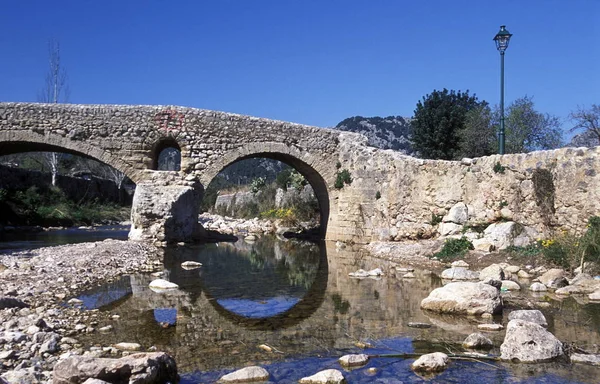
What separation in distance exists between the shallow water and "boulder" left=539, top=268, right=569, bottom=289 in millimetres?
909

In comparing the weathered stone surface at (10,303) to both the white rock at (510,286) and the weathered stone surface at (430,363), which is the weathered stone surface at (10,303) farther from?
the white rock at (510,286)

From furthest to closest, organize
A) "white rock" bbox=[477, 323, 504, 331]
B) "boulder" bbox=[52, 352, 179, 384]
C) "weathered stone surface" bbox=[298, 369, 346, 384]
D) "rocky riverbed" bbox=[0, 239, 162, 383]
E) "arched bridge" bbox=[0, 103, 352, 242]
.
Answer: "arched bridge" bbox=[0, 103, 352, 242]
"white rock" bbox=[477, 323, 504, 331]
"rocky riverbed" bbox=[0, 239, 162, 383]
"weathered stone surface" bbox=[298, 369, 346, 384]
"boulder" bbox=[52, 352, 179, 384]

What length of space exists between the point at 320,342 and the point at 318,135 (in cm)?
1205

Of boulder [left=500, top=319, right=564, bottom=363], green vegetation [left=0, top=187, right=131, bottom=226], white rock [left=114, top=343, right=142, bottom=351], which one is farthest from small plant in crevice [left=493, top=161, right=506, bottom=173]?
green vegetation [left=0, top=187, right=131, bottom=226]

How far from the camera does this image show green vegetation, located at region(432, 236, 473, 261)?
11.2 m

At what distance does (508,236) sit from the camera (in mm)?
11094

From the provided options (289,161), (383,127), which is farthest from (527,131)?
(383,127)

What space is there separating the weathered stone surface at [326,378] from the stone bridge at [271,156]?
871cm

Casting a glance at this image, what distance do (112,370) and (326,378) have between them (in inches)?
62.2

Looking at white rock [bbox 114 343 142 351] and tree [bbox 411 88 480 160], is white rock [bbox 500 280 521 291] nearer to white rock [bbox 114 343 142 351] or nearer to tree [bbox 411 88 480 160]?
white rock [bbox 114 343 142 351]

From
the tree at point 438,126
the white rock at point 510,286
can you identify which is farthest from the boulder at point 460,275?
the tree at point 438,126

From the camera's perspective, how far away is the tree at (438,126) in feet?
74.0

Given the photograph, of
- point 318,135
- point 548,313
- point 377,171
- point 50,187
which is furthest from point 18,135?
point 548,313

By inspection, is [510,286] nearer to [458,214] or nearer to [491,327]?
[491,327]
